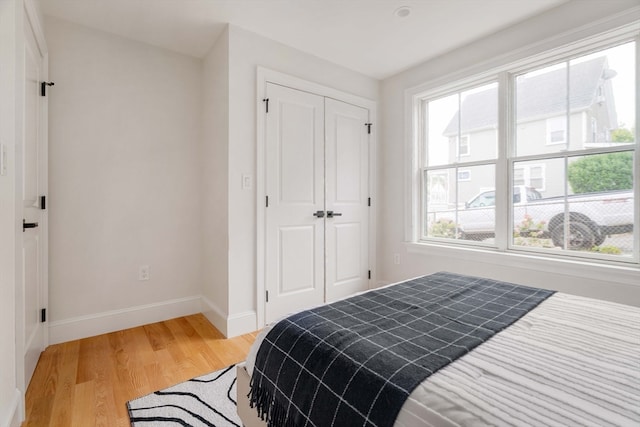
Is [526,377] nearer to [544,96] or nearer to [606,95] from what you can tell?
[606,95]

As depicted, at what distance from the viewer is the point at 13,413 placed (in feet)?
4.30

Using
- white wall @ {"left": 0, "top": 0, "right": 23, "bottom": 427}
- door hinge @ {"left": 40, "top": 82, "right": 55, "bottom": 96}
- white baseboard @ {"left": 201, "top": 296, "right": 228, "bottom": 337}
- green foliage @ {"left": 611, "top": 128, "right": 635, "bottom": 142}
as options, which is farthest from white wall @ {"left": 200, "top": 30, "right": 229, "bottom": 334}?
green foliage @ {"left": 611, "top": 128, "right": 635, "bottom": 142}

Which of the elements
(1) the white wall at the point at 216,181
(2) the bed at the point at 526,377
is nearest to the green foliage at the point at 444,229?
(2) the bed at the point at 526,377

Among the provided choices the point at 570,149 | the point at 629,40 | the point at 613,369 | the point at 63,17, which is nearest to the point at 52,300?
the point at 63,17

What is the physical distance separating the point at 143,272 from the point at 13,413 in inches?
54.1

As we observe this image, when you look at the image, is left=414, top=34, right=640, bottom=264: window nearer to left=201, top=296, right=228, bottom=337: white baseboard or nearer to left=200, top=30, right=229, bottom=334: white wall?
left=200, top=30, right=229, bottom=334: white wall

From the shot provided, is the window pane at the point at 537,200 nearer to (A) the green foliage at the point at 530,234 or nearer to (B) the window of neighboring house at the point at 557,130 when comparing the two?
(A) the green foliage at the point at 530,234

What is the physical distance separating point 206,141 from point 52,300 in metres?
1.71

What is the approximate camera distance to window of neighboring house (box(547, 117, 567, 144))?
2273 mm

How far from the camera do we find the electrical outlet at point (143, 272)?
261 centimetres

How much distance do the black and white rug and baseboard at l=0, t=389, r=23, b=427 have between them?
436mm

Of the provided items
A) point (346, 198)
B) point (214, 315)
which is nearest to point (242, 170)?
point (346, 198)

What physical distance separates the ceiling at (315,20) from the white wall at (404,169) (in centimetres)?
13

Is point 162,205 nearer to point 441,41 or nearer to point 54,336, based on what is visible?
point 54,336
